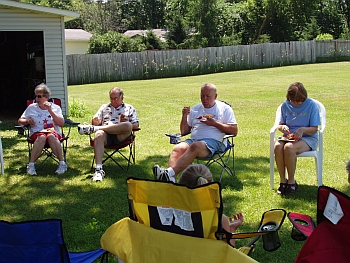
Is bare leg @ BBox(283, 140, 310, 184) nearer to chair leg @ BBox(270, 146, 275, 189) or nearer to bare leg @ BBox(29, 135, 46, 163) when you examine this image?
chair leg @ BBox(270, 146, 275, 189)

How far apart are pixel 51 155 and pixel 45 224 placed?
3.96 m

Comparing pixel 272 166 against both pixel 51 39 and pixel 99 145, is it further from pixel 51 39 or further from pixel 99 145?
pixel 51 39

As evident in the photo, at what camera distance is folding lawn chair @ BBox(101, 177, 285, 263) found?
2297 millimetres

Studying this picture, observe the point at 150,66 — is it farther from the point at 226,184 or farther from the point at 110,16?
the point at 110,16

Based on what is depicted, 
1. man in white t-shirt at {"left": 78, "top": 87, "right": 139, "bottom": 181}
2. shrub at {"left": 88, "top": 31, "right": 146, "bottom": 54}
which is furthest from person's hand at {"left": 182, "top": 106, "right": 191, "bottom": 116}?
shrub at {"left": 88, "top": 31, "right": 146, "bottom": 54}

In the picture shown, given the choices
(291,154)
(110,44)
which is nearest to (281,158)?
(291,154)

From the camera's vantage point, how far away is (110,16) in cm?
4981

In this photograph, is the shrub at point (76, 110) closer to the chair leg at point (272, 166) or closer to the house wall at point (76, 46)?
the chair leg at point (272, 166)

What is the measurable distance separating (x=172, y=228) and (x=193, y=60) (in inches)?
869

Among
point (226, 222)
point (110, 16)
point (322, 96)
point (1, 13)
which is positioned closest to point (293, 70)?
point (322, 96)

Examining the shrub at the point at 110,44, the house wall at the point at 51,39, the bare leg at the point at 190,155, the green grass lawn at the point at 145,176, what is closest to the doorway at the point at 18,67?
the house wall at the point at 51,39

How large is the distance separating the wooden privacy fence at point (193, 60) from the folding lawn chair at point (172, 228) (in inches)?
774

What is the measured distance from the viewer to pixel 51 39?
10.5 metres

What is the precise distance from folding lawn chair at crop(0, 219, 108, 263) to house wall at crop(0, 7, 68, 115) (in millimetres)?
8451
